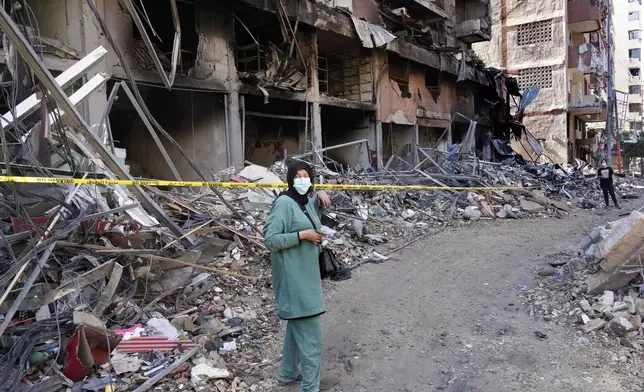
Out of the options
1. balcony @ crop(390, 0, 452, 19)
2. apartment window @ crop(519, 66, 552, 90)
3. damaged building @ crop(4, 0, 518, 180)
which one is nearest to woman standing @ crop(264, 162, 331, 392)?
damaged building @ crop(4, 0, 518, 180)

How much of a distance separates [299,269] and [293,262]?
0.21ft

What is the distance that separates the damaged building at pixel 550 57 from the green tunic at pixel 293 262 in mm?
28611

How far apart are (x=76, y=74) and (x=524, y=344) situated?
562 centimetres

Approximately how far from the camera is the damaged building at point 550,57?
29.3 metres

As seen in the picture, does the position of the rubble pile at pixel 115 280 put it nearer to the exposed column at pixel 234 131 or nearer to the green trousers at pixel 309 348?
the green trousers at pixel 309 348

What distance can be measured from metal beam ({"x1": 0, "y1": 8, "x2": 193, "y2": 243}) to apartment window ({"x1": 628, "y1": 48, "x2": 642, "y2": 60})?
71.8 metres

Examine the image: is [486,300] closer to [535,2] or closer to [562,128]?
[562,128]

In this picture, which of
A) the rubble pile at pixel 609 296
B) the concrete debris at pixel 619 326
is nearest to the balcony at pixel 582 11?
the rubble pile at pixel 609 296

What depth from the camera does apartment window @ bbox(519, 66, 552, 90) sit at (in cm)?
2995

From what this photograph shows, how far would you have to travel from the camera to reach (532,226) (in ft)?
36.1

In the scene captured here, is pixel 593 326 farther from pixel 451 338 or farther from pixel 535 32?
pixel 535 32

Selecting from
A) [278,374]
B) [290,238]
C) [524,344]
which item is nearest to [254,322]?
[278,374]

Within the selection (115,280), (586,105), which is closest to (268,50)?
(115,280)

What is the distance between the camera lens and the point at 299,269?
121 inches
